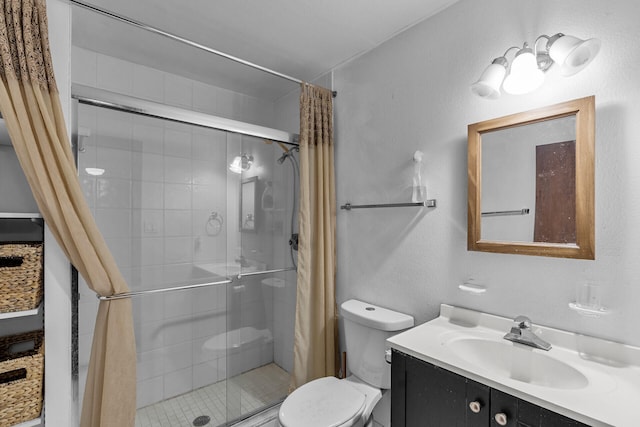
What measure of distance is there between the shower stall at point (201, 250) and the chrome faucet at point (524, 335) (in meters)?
1.36

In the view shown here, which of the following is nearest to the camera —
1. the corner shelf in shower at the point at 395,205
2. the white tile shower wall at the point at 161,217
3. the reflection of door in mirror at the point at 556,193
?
the reflection of door in mirror at the point at 556,193

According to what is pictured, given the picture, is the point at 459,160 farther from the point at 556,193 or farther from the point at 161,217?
the point at 161,217

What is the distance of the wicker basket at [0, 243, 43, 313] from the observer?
44.7 inches

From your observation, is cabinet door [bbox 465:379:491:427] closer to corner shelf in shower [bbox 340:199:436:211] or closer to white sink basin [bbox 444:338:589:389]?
white sink basin [bbox 444:338:589:389]

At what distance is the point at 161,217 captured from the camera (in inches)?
75.9

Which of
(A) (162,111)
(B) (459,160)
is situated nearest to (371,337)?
(B) (459,160)

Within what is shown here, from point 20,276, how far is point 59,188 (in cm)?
37

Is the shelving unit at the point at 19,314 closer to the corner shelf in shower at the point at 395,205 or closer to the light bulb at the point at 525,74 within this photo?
the corner shelf in shower at the point at 395,205

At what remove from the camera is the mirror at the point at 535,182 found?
1121 mm

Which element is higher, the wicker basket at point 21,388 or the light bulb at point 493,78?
the light bulb at point 493,78

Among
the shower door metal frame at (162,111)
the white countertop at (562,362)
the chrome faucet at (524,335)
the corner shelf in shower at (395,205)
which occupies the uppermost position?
the shower door metal frame at (162,111)

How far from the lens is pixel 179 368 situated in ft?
6.67

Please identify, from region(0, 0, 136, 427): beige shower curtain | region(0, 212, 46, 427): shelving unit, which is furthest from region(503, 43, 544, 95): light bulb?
region(0, 212, 46, 427): shelving unit

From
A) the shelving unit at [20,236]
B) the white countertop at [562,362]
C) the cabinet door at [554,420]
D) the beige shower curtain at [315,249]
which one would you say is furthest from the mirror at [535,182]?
the shelving unit at [20,236]
